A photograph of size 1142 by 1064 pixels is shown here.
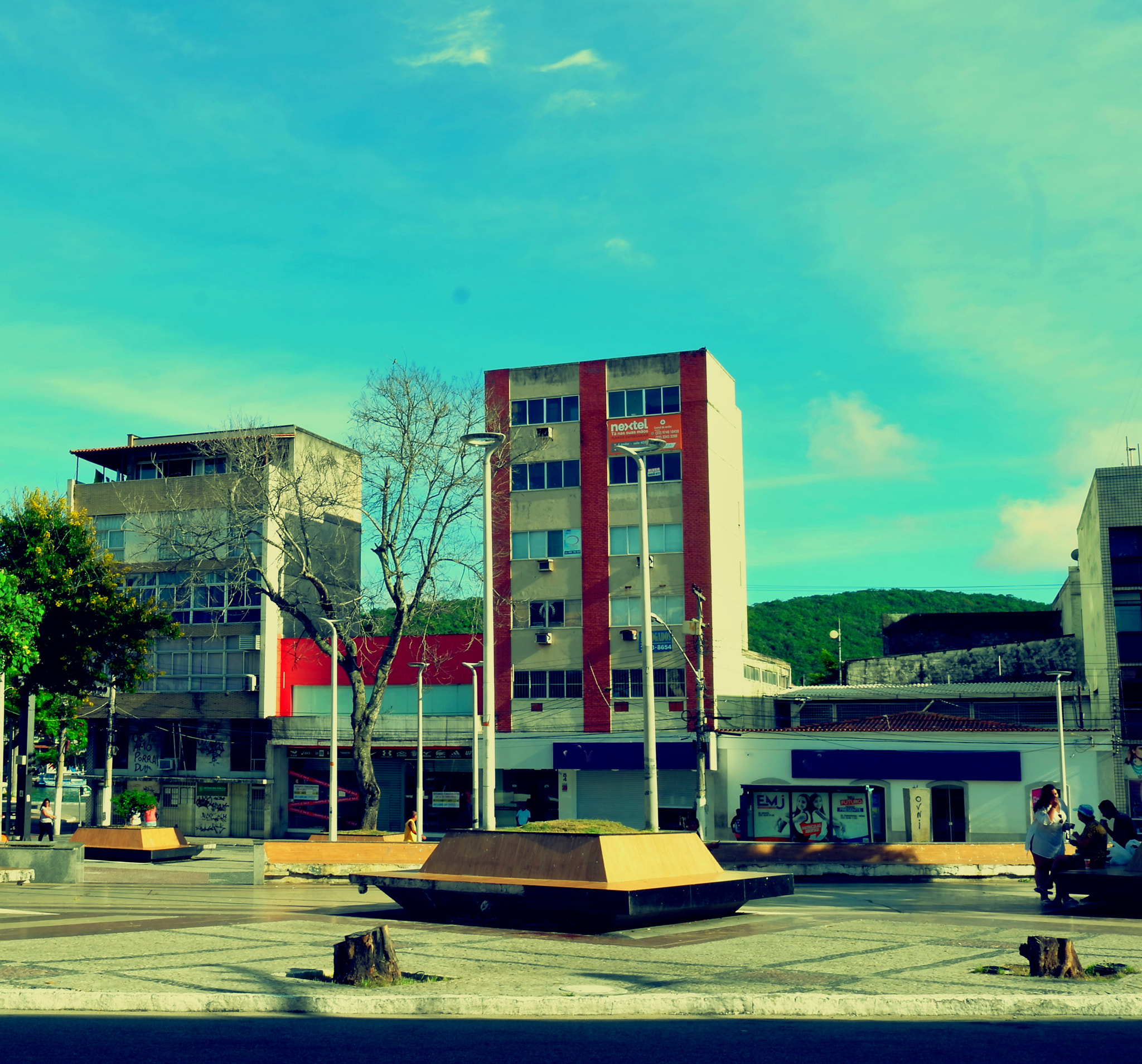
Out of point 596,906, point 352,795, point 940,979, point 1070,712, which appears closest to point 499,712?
point 352,795

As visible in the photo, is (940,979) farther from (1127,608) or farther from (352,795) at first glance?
(352,795)

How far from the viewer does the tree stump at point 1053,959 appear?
935 cm

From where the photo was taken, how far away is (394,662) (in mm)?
54312

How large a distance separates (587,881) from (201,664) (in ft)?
145

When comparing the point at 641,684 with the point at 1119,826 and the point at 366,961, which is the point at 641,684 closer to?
the point at 1119,826

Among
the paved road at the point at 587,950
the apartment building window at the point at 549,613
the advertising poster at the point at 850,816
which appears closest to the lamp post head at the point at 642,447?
the paved road at the point at 587,950

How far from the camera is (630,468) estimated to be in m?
50.7

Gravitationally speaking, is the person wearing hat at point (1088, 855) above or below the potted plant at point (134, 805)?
above

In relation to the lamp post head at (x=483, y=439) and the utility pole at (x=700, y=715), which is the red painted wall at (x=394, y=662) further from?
the lamp post head at (x=483, y=439)

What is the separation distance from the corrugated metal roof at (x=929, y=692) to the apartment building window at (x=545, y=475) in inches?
512

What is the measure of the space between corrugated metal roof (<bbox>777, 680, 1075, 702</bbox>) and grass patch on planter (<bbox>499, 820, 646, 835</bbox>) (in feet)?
123

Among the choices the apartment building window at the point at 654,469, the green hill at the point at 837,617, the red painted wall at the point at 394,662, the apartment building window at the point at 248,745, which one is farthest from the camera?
the green hill at the point at 837,617

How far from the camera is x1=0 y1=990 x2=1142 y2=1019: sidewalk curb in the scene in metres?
8.49

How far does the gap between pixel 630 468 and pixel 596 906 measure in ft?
126
